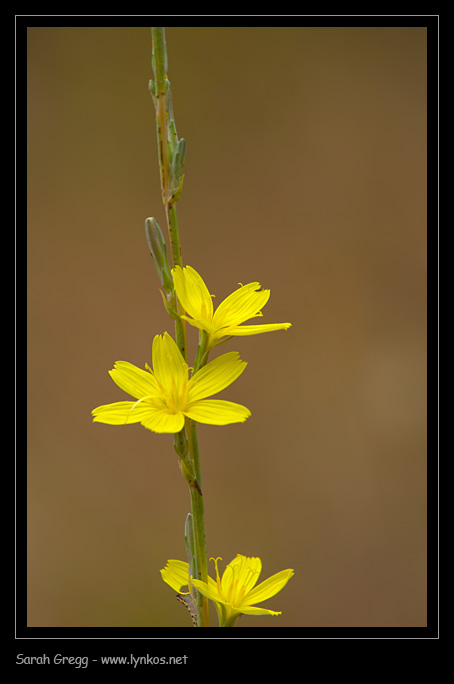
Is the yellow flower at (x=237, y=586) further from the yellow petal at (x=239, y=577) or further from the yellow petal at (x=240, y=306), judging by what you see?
the yellow petal at (x=240, y=306)

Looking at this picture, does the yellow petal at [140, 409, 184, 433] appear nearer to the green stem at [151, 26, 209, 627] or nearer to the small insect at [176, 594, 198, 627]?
the green stem at [151, 26, 209, 627]

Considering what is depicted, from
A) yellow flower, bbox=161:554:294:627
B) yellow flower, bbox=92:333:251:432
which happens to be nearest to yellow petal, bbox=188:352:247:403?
yellow flower, bbox=92:333:251:432

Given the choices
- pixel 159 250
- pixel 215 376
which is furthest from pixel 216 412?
pixel 159 250

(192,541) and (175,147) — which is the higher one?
(175,147)
